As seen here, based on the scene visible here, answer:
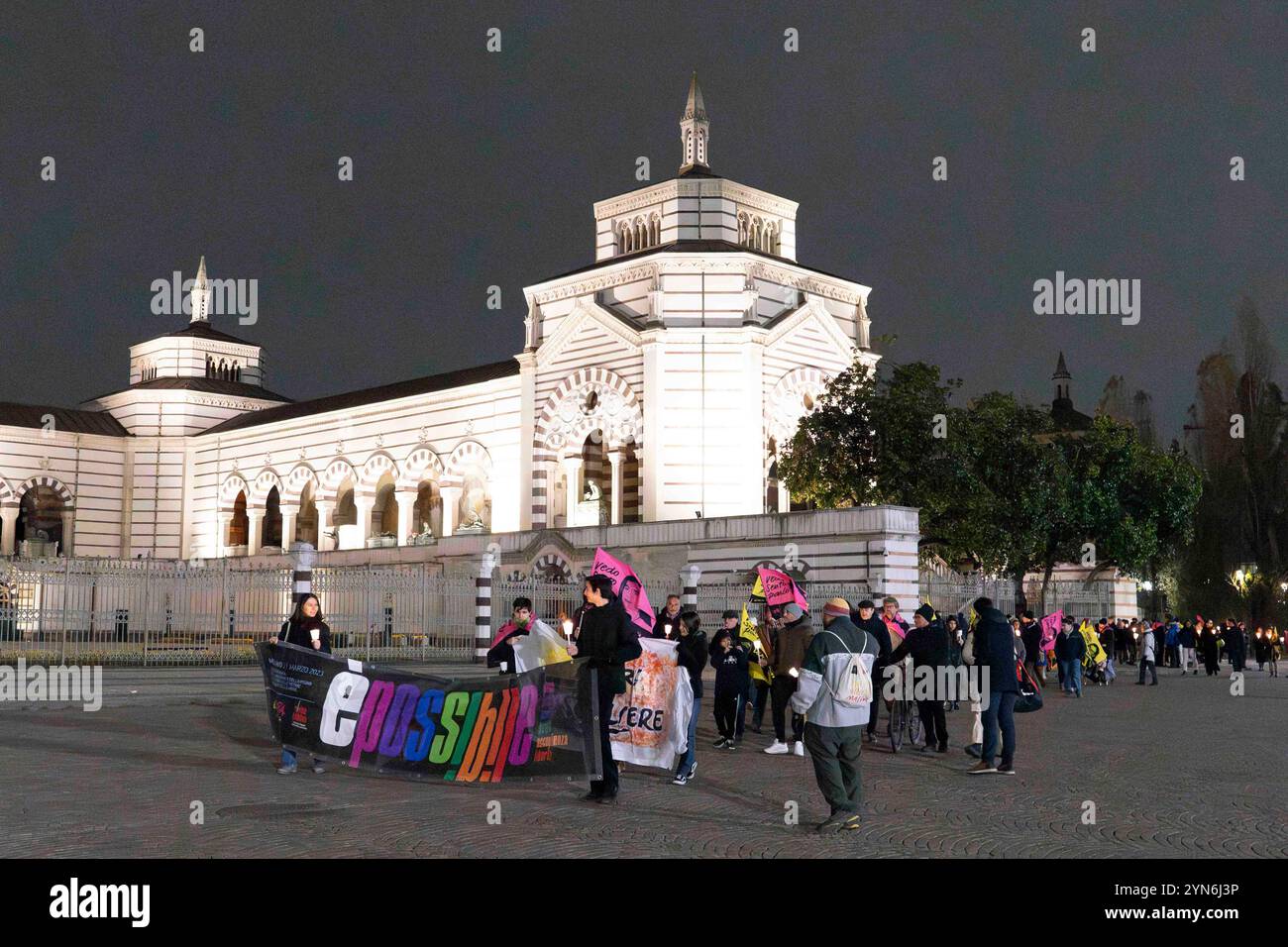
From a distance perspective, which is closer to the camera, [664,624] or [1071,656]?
[664,624]

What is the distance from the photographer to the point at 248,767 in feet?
39.2

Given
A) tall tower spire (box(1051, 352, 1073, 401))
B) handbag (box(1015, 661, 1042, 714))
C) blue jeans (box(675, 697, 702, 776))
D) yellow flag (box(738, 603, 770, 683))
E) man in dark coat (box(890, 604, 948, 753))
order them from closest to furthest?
blue jeans (box(675, 697, 702, 776)) < handbag (box(1015, 661, 1042, 714)) < man in dark coat (box(890, 604, 948, 753)) < yellow flag (box(738, 603, 770, 683)) < tall tower spire (box(1051, 352, 1073, 401))

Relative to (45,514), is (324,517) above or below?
below

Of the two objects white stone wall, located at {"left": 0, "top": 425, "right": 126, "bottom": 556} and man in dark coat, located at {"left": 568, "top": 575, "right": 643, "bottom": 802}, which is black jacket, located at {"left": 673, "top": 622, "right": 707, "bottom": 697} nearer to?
man in dark coat, located at {"left": 568, "top": 575, "right": 643, "bottom": 802}

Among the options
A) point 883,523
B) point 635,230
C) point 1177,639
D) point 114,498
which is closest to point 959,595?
point 883,523

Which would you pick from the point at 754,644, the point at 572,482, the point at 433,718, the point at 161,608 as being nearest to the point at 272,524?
the point at 572,482

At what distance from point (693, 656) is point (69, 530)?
4641 centimetres

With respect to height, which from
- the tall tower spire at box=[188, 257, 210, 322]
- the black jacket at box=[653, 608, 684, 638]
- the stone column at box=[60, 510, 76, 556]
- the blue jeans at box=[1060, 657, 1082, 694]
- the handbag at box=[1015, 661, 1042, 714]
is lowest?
the blue jeans at box=[1060, 657, 1082, 694]

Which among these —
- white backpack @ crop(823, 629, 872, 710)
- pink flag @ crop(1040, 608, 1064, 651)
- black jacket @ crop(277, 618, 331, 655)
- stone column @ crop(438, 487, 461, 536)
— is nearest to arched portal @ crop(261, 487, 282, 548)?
stone column @ crop(438, 487, 461, 536)

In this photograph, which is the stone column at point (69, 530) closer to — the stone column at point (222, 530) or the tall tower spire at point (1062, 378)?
the stone column at point (222, 530)

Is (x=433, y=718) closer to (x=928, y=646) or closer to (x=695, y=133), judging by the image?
(x=928, y=646)

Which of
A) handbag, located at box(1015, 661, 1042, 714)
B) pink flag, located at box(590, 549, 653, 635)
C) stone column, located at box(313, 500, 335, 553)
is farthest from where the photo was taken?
stone column, located at box(313, 500, 335, 553)

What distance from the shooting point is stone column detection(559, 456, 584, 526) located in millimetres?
41375

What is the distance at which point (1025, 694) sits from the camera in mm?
12992
